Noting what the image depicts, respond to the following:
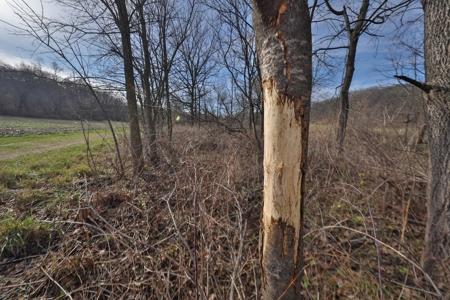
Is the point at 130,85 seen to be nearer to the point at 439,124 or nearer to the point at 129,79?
the point at 129,79

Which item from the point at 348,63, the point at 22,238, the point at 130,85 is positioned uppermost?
the point at 348,63

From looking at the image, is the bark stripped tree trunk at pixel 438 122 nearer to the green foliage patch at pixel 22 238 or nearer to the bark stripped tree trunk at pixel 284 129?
the bark stripped tree trunk at pixel 284 129

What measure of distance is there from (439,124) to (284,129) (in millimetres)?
1539

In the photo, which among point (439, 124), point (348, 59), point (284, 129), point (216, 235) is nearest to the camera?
point (284, 129)

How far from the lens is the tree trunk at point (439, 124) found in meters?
1.38

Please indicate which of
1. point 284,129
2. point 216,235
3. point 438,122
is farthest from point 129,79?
point 438,122

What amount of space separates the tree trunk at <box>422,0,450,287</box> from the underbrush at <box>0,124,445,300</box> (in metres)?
0.21

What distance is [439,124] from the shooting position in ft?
4.73

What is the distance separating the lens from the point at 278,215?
106 centimetres

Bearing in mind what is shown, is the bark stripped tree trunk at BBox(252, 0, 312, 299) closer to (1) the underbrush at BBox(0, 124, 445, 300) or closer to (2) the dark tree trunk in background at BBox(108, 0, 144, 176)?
(1) the underbrush at BBox(0, 124, 445, 300)

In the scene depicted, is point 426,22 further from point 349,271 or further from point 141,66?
point 141,66

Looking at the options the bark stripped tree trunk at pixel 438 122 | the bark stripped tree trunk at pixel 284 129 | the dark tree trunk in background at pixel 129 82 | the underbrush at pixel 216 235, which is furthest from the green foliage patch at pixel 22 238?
the bark stripped tree trunk at pixel 438 122

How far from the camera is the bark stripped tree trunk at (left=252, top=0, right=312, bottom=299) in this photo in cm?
93

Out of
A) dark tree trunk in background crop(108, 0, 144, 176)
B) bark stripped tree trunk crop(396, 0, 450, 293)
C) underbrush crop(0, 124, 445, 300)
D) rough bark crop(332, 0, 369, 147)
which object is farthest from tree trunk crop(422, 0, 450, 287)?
dark tree trunk in background crop(108, 0, 144, 176)
